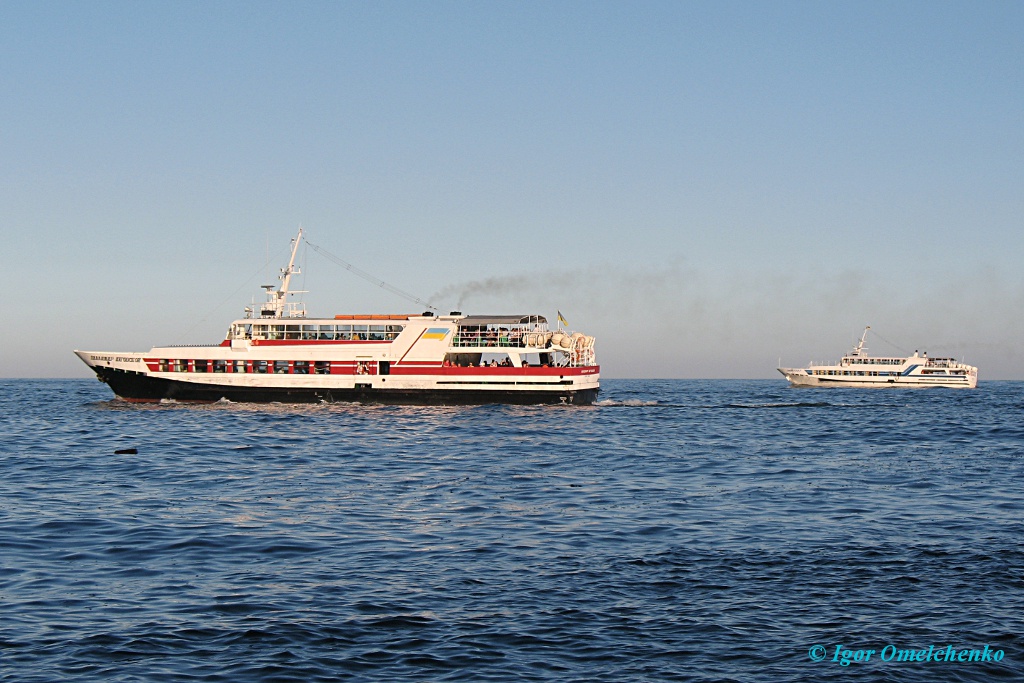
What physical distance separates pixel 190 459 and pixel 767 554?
25.7 m

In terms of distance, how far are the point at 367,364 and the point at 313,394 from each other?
5056 mm

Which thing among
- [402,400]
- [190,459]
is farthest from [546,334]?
[190,459]

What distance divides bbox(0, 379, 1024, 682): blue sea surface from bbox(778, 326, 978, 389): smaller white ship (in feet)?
390

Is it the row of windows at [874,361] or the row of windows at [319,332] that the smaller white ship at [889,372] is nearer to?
the row of windows at [874,361]

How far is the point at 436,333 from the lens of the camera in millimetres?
75375

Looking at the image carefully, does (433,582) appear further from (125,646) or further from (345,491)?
(345,491)

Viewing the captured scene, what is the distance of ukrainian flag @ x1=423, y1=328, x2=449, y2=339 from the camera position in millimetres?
75250

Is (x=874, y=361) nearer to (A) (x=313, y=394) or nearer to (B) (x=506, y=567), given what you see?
(A) (x=313, y=394)

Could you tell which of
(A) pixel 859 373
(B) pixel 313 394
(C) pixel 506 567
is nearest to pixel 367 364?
(B) pixel 313 394

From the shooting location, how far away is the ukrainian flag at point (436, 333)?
7525 centimetres

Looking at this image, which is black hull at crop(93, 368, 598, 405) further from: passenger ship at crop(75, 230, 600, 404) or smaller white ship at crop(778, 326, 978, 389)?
smaller white ship at crop(778, 326, 978, 389)

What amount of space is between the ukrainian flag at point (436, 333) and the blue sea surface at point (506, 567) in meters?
35.5

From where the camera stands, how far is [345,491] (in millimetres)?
28891

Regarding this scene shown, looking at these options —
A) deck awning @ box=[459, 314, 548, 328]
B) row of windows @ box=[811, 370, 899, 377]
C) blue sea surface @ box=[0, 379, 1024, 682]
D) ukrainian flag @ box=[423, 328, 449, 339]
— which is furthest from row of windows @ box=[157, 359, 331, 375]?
row of windows @ box=[811, 370, 899, 377]
